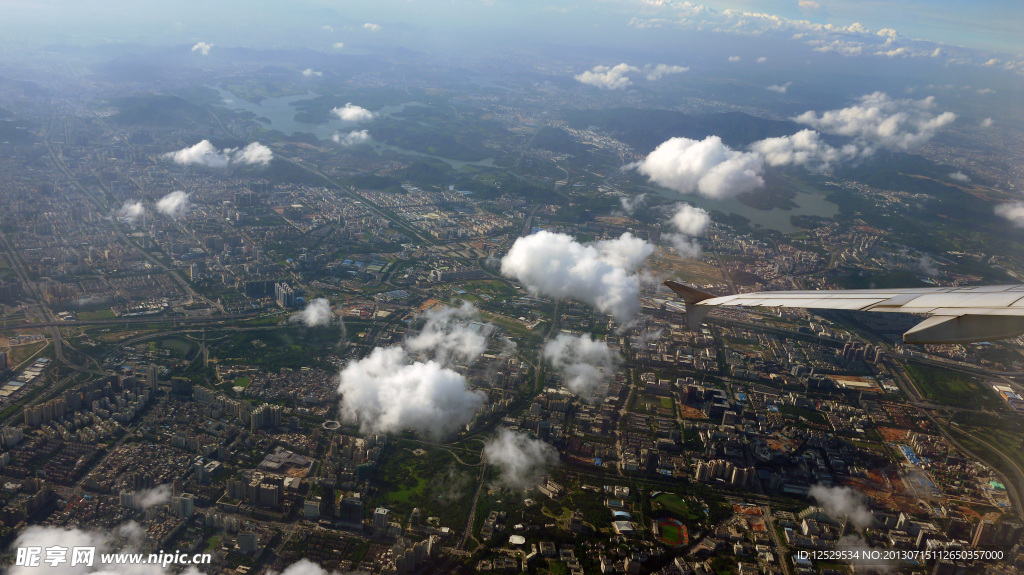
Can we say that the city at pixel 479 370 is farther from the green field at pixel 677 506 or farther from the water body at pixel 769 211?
the water body at pixel 769 211

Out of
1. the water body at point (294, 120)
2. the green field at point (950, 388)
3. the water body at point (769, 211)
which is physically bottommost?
the green field at point (950, 388)

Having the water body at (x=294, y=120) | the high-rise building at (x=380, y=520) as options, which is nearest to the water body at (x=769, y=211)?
the water body at (x=294, y=120)

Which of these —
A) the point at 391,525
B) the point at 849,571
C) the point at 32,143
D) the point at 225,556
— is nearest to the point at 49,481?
the point at 225,556

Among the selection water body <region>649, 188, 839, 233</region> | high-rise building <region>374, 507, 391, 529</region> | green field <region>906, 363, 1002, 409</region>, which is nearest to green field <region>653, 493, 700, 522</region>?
high-rise building <region>374, 507, 391, 529</region>

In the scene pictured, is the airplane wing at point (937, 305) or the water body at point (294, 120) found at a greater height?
the airplane wing at point (937, 305)

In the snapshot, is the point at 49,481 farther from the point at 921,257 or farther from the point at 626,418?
the point at 921,257

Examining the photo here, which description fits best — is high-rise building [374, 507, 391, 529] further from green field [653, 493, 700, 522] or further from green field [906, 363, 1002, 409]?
green field [906, 363, 1002, 409]

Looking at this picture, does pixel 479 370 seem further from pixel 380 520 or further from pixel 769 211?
pixel 769 211

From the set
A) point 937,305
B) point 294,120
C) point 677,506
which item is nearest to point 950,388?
point 677,506
